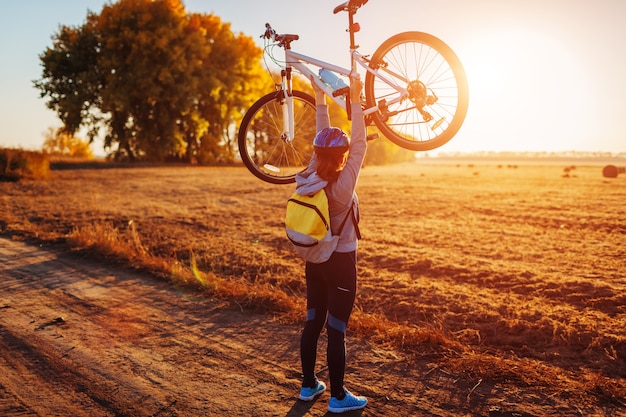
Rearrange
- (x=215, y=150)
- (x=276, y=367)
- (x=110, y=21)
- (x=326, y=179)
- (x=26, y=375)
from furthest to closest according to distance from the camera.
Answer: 1. (x=215, y=150)
2. (x=110, y=21)
3. (x=276, y=367)
4. (x=26, y=375)
5. (x=326, y=179)

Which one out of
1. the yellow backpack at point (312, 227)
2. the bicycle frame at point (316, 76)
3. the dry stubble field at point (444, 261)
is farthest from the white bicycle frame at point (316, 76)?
the dry stubble field at point (444, 261)

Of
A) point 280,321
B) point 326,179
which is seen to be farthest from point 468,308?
point 326,179

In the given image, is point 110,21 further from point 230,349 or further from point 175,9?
point 230,349

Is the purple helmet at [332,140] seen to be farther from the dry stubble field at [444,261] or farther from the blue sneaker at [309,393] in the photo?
the dry stubble field at [444,261]

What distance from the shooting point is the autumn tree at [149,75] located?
35.1m

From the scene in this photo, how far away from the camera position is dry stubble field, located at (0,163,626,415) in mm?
6699

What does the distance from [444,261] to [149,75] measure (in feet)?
97.6

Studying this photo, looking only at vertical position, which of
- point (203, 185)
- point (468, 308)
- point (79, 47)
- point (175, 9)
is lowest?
point (468, 308)

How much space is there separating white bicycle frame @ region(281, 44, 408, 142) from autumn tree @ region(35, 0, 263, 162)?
2882 centimetres

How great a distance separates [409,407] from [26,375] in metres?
4.33

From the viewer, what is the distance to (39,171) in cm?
2588

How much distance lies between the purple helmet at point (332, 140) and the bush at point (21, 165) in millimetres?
25304

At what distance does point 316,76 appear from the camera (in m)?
4.98

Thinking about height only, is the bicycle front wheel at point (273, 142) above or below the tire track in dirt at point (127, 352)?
above
